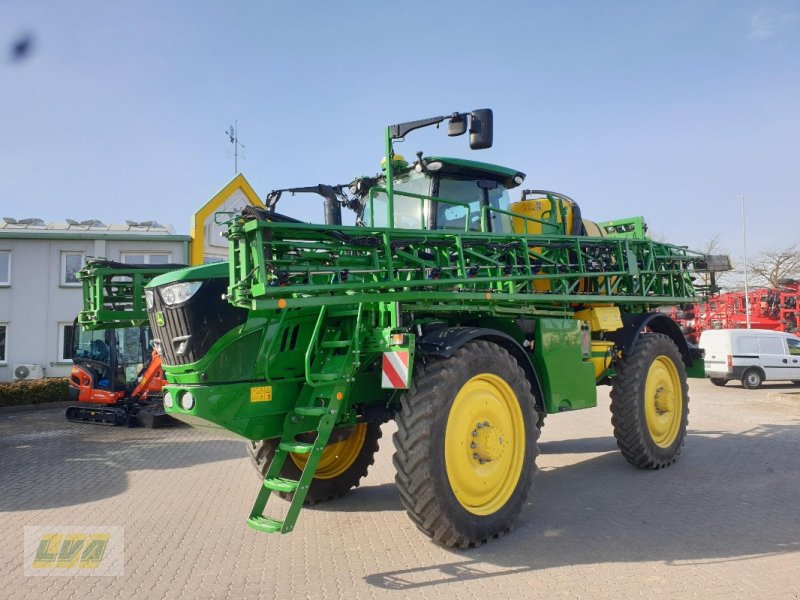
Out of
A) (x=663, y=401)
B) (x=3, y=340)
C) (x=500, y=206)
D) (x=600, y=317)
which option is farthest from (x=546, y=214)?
(x=3, y=340)

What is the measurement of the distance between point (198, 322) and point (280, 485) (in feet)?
4.42

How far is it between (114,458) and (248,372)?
624cm

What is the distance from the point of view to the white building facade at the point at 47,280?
21000mm

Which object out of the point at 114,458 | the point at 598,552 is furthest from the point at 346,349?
the point at 114,458

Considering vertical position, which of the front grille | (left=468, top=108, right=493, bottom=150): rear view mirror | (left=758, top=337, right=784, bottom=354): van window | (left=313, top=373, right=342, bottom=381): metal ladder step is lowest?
(left=758, top=337, right=784, bottom=354): van window

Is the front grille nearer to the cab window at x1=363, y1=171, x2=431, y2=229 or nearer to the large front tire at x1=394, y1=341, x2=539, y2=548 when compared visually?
the large front tire at x1=394, y1=341, x2=539, y2=548

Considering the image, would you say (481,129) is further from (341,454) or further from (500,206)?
(341,454)

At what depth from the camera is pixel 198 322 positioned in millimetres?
4695

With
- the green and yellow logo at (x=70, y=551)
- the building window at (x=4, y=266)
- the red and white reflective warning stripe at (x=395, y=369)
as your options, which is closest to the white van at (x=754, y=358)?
the red and white reflective warning stripe at (x=395, y=369)

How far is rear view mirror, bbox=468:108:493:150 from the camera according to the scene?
16.3 ft

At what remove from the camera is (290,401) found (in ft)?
17.0

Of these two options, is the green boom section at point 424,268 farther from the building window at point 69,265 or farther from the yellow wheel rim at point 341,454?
the building window at point 69,265

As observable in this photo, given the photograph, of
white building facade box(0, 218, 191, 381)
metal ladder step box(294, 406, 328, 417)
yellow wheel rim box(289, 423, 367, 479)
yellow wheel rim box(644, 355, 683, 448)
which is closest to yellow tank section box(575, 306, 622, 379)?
yellow wheel rim box(644, 355, 683, 448)

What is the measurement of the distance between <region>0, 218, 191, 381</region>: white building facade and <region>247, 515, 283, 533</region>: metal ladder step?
695 inches
